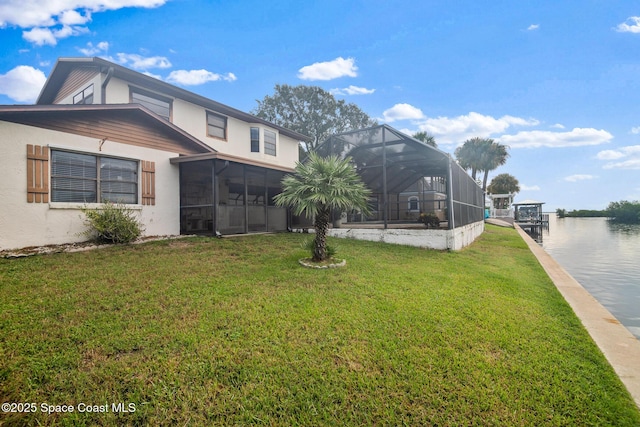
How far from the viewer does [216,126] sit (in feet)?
46.2

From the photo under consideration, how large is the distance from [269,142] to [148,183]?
789 cm

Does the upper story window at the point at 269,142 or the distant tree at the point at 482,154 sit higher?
the distant tree at the point at 482,154

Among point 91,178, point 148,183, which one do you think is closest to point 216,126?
point 148,183

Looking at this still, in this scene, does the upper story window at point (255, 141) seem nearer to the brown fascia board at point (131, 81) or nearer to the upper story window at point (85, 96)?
the brown fascia board at point (131, 81)

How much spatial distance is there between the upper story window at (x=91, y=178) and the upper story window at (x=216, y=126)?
5.01 m

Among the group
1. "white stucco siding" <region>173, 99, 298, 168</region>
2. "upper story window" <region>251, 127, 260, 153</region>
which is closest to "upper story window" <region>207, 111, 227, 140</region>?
"white stucco siding" <region>173, 99, 298, 168</region>

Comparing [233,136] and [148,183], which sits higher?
[233,136]

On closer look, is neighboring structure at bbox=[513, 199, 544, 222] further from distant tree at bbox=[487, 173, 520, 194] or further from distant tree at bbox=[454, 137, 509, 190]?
distant tree at bbox=[487, 173, 520, 194]

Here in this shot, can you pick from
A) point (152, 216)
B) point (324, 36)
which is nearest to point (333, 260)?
point (152, 216)

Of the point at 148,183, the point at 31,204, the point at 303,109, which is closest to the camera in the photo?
the point at 31,204

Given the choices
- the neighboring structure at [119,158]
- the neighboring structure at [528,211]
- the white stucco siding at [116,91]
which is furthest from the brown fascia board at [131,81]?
the neighboring structure at [528,211]

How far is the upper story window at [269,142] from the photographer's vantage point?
16.2 m

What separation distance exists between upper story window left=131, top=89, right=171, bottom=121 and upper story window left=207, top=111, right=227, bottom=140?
75.9 inches

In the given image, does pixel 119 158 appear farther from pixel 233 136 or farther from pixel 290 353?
pixel 290 353
